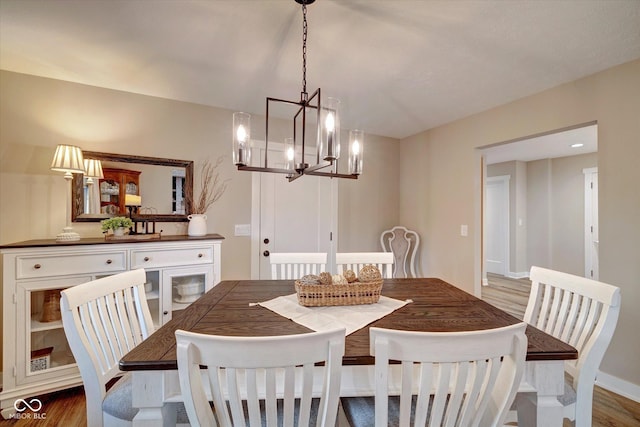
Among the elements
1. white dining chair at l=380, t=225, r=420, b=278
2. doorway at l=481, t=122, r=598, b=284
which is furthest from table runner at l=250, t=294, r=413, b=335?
doorway at l=481, t=122, r=598, b=284

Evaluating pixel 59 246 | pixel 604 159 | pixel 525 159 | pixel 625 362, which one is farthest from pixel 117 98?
pixel 525 159

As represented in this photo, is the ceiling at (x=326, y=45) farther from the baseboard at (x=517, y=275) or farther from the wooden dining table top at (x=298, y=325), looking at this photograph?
the baseboard at (x=517, y=275)

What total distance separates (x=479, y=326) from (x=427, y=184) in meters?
2.69

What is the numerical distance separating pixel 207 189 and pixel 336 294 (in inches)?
78.3

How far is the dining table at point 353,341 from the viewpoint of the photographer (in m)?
0.91

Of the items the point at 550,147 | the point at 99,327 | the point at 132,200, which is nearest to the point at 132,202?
the point at 132,200

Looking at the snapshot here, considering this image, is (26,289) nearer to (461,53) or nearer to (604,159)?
(461,53)

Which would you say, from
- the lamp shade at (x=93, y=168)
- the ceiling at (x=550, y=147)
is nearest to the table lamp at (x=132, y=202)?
the lamp shade at (x=93, y=168)

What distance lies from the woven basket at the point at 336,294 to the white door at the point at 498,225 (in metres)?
5.27

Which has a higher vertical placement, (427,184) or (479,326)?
(427,184)

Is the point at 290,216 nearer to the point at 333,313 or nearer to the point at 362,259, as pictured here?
the point at 362,259

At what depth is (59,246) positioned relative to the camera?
1.94 m

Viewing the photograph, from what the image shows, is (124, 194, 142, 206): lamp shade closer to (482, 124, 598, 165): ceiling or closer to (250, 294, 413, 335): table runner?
(250, 294, 413, 335): table runner

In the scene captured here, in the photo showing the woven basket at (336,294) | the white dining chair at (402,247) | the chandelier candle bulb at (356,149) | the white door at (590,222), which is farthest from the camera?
the white door at (590,222)
